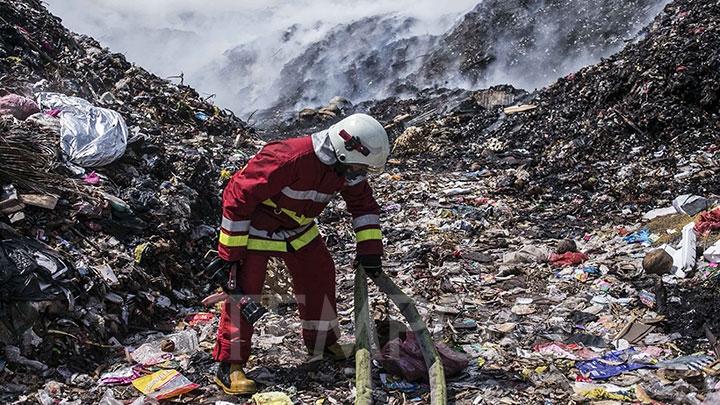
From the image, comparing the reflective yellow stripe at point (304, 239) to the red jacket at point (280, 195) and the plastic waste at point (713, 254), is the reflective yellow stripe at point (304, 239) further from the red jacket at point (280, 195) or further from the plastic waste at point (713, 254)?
the plastic waste at point (713, 254)

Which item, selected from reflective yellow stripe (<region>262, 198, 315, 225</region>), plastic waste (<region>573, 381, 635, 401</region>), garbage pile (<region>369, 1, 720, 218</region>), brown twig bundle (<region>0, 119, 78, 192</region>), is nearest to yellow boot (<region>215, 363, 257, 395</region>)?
reflective yellow stripe (<region>262, 198, 315, 225</region>)

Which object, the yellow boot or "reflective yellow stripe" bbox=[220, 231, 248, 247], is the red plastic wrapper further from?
"reflective yellow stripe" bbox=[220, 231, 248, 247]

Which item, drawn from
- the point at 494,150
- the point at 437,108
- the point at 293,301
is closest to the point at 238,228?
the point at 293,301

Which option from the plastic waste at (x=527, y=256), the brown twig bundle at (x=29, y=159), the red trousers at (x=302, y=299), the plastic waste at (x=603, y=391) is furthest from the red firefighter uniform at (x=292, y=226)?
the plastic waste at (x=527, y=256)

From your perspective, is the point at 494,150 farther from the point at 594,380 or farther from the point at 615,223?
the point at 594,380

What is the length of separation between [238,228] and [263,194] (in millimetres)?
227

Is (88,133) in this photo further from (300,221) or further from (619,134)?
(619,134)

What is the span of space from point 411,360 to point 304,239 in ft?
2.87

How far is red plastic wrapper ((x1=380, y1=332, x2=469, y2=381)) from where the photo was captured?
331cm

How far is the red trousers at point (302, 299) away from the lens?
3236 millimetres

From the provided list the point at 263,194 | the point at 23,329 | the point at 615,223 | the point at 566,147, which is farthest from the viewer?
the point at 566,147

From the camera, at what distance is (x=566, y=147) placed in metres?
8.82

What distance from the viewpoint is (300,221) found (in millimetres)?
3275

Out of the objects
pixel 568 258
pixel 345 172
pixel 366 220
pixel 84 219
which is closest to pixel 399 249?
pixel 568 258
